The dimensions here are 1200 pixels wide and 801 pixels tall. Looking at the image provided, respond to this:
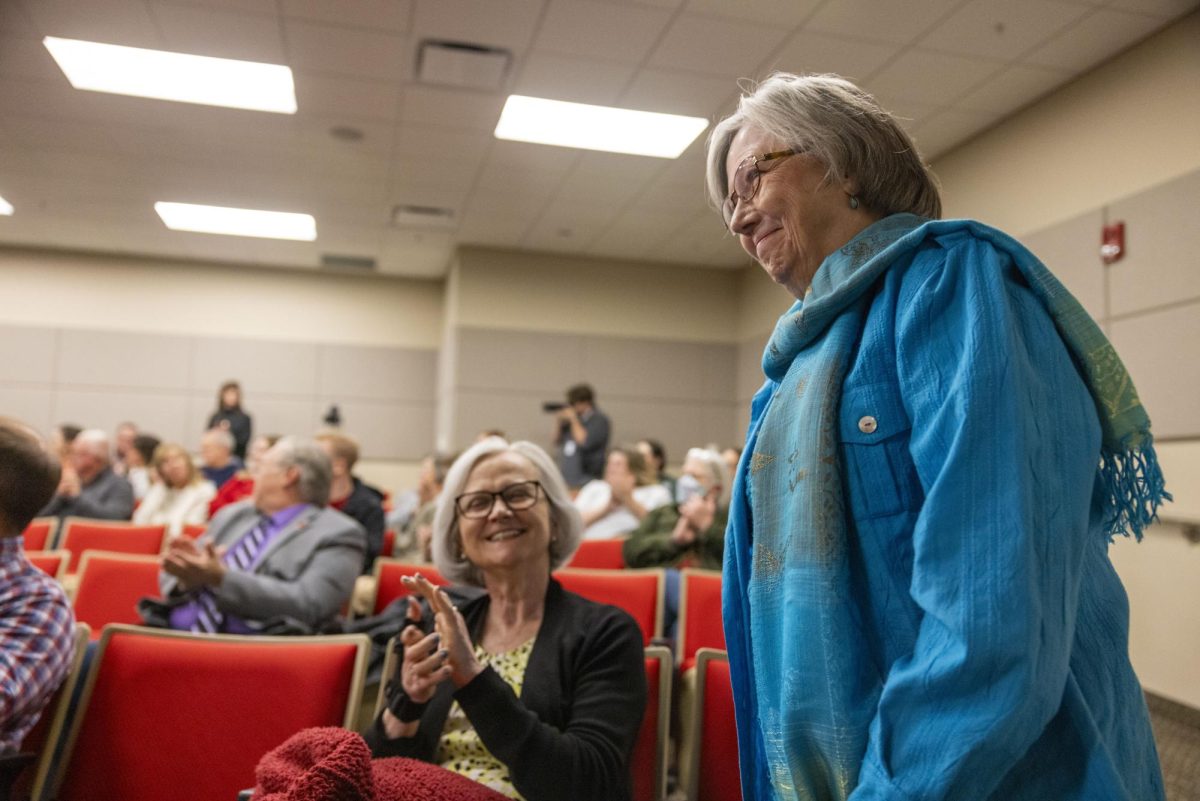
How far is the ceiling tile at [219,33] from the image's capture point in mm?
4008

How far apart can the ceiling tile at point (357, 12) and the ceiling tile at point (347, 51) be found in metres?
0.07

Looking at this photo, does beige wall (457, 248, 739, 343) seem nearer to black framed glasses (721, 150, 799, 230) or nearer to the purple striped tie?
the purple striped tie

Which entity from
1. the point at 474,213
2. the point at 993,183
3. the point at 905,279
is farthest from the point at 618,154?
the point at 905,279

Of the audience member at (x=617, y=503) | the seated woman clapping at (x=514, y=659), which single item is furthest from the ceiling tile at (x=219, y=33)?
the seated woman clapping at (x=514, y=659)

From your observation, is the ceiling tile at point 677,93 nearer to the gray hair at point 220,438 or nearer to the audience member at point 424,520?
the audience member at point 424,520

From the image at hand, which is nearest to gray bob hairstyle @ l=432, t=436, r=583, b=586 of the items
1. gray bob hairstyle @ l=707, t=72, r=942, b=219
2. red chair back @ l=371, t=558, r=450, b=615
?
red chair back @ l=371, t=558, r=450, b=615

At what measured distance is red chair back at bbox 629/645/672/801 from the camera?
5.12ft

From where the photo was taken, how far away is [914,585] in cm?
71

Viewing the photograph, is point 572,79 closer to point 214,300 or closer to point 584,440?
point 584,440

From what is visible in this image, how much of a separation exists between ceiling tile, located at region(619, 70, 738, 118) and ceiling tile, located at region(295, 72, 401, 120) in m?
1.33

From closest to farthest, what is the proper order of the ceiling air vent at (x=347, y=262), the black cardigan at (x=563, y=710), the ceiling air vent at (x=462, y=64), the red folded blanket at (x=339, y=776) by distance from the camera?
the red folded blanket at (x=339, y=776) < the black cardigan at (x=563, y=710) < the ceiling air vent at (x=462, y=64) < the ceiling air vent at (x=347, y=262)

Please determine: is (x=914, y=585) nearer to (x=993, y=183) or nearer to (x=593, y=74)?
(x=593, y=74)

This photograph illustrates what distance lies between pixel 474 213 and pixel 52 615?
5736mm

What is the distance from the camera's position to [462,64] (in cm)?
446
